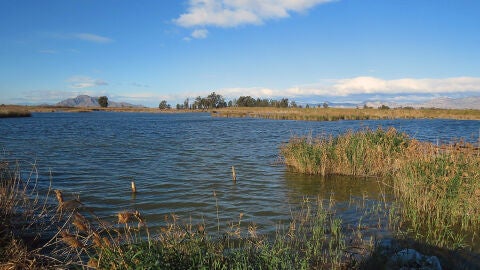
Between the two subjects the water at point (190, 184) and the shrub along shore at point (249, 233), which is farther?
the water at point (190, 184)

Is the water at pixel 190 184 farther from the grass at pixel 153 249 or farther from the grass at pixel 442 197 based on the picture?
the grass at pixel 153 249

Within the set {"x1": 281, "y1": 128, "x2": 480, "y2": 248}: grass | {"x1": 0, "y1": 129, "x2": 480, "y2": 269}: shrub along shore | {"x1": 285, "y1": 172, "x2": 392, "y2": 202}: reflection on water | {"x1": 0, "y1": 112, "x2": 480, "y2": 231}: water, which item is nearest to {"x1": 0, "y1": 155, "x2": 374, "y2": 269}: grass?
{"x1": 0, "y1": 129, "x2": 480, "y2": 269}: shrub along shore

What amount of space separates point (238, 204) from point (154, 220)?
10.3 feet

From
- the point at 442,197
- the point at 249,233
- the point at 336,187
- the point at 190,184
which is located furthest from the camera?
the point at 190,184

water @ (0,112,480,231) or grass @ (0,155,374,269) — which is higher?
grass @ (0,155,374,269)

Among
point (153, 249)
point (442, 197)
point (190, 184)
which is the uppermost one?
point (153, 249)

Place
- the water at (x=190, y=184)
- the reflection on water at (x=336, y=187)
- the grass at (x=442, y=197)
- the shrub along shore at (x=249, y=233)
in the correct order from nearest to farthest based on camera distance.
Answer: the shrub along shore at (x=249, y=233), the grass at (x=442, y=197), the water at (x=190, y=184), the reflection on water at (x=336, y=187)

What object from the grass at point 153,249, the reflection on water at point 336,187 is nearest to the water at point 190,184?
the reflection on water at point 336,187

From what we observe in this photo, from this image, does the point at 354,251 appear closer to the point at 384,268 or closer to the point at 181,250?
the point at 384,268

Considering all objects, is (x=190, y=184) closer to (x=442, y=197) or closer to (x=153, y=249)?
(x=442, y=197)

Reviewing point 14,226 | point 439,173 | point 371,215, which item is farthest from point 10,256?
point 439,173

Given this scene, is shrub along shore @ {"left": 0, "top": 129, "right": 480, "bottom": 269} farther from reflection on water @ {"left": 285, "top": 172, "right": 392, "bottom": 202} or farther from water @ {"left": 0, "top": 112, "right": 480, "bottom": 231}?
reflection on water @ {"left": 285, "top": 172, "right": 392, "bottom": 202}

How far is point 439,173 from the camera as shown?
409 inches

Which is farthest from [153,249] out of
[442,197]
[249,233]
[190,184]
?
[190,184]
